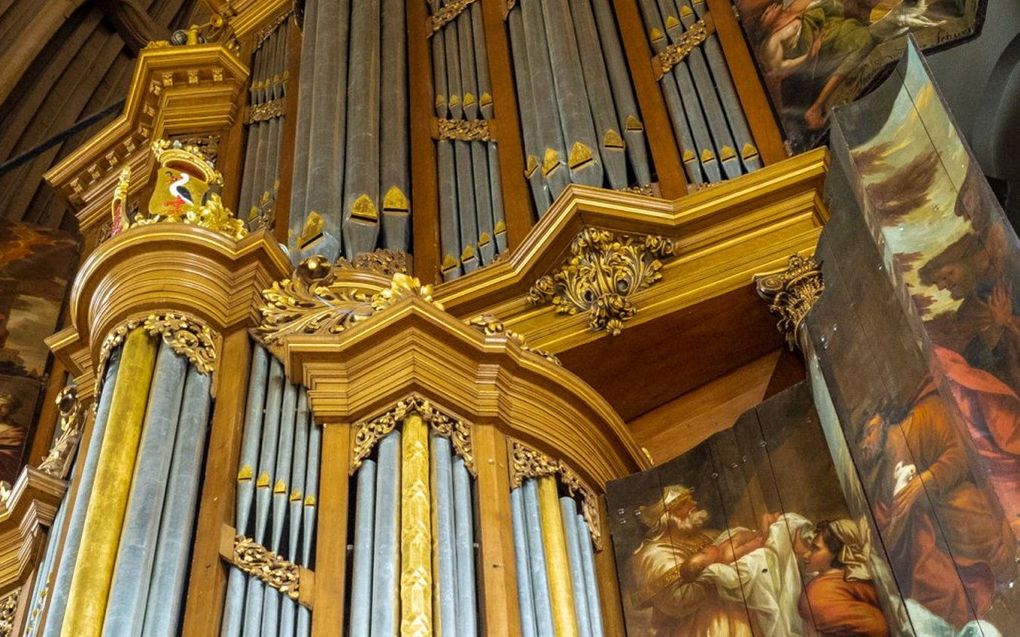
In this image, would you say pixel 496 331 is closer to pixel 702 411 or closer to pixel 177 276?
pixel 177 276

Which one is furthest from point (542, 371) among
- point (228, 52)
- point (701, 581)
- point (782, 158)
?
point (228, 52)

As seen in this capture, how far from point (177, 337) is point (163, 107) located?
4445 mm

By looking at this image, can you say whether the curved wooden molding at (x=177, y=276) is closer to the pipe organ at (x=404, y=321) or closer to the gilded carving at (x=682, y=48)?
the pipe organ at (x=404, y=321)

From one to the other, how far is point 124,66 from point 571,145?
7.72 metres

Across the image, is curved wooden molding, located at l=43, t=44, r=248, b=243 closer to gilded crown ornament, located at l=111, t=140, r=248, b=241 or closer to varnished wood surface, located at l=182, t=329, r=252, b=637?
gilded crown ornament, located at l=111, t=140, r=248, b=241

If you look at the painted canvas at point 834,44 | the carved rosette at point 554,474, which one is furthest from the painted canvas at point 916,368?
the painted canvas at point 834,44

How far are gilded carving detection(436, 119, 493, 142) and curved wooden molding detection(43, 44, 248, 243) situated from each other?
177cm

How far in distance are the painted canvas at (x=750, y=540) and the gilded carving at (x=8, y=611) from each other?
207 cm

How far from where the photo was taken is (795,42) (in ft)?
22.2

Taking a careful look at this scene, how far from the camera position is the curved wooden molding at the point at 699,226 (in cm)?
591

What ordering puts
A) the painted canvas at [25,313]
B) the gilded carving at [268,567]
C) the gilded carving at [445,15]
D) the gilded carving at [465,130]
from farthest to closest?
the gilded carving at [445,15] → the painted canvas at [25,313] → the gilded carving at [465,130] → the gilded carving at [268,567]

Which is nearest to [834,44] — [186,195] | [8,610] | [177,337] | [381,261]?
[381,261]

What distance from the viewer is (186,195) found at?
5754 millimetres

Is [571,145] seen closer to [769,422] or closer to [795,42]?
[795,42]
